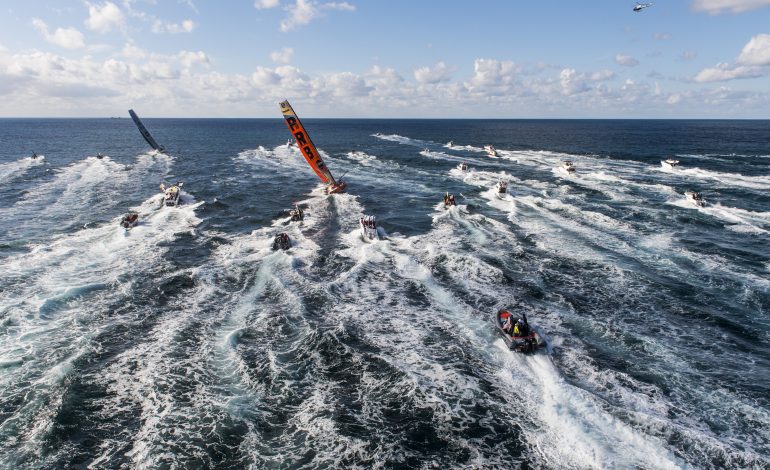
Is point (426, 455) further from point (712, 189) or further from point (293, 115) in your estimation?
point (712, 189)

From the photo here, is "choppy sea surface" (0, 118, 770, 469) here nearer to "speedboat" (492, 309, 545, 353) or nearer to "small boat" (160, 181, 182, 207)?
"speedboat" (492, 309, 545, 353)

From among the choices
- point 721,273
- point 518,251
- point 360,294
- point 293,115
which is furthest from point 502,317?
point 293,115

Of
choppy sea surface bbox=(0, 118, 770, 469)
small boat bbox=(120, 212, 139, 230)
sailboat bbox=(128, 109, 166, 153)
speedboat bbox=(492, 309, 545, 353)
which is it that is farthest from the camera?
sailboat bbox=(128, 109, 166, 153)

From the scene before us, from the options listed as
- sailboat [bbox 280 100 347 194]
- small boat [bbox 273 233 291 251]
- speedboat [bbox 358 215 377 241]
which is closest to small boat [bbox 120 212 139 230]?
small boat [bbox 273 233 291 251]

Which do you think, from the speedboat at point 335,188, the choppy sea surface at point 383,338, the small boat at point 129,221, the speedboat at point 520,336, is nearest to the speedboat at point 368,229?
the choppy sea surface at point 383,338

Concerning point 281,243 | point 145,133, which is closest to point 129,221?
point 281,243

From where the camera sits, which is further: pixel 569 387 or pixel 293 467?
pixel 569 387

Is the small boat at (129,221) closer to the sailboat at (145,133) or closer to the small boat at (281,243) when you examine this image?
the small boat at (281,243)

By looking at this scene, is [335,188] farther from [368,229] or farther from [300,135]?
[368,229]
